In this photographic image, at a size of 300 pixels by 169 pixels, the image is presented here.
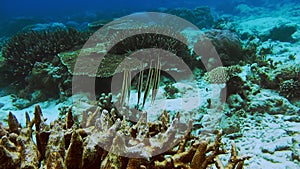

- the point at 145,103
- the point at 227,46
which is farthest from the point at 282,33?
the point at 145,103

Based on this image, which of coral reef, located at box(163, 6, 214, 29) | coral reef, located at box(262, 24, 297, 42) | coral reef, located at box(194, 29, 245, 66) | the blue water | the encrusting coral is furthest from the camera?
the blue water

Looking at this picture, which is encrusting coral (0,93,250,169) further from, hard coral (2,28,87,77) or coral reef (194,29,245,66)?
coral reef (194,29,245,66)

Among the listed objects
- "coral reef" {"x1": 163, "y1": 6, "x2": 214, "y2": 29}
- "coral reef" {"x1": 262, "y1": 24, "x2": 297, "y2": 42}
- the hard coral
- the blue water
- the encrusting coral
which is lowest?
the encrusting coral

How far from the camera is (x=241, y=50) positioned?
25.2 ft

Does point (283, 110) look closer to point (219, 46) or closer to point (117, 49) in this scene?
point (219, 46)

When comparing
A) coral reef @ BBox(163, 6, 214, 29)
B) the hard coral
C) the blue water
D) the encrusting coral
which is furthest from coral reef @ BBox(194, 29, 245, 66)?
the blue water

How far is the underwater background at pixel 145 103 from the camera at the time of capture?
1998 millimetres

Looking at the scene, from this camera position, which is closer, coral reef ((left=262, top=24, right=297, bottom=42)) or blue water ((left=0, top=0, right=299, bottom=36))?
coral reef ((left=262, top=24, right=297, bottom=42))

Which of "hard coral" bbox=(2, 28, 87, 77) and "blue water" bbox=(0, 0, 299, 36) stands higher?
"blue water" bbox=(0, 0, 299, 36)

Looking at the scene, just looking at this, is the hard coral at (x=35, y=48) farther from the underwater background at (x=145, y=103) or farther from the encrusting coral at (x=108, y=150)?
the encrusting coral at (x=108, y=150)

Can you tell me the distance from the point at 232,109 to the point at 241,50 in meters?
3.73

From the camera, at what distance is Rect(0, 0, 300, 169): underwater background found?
2.00 metres

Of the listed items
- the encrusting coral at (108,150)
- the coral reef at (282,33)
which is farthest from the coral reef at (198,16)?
the encrusting coral at (108,150)

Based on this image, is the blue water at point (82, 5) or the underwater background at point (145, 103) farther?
the blue water at point (82, 5)
